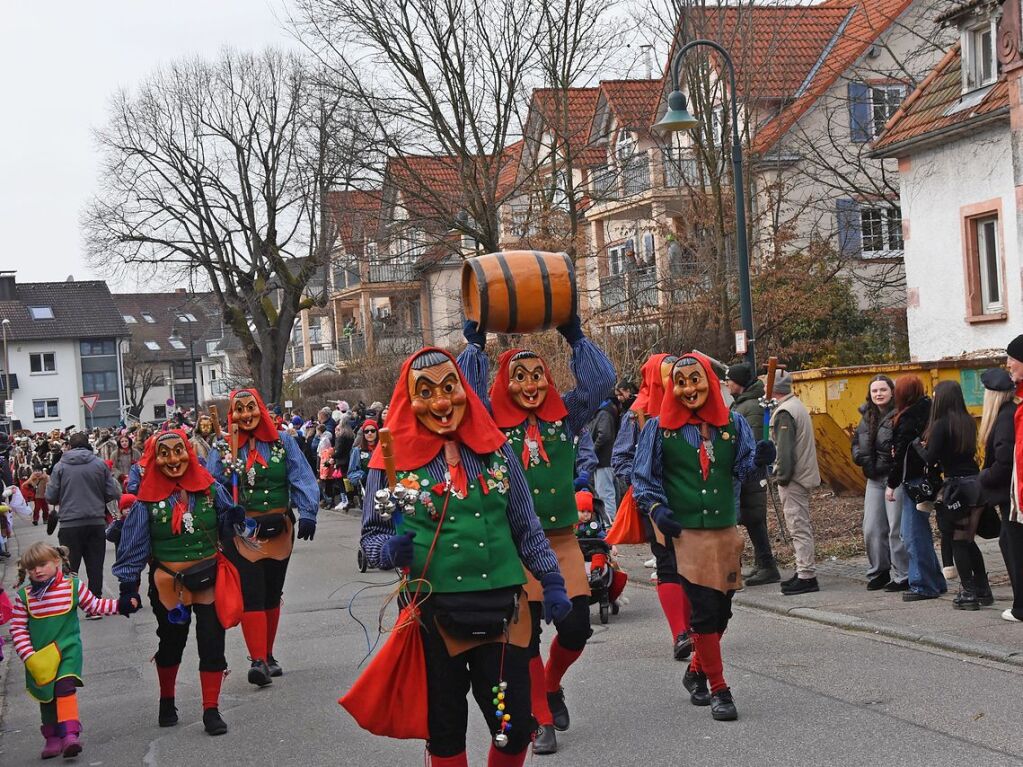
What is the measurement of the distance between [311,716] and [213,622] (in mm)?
846

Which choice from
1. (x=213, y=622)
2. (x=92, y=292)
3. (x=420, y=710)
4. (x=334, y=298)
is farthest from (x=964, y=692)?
(x=92, y=292)

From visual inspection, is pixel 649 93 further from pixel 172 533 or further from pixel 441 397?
pixel 441 397

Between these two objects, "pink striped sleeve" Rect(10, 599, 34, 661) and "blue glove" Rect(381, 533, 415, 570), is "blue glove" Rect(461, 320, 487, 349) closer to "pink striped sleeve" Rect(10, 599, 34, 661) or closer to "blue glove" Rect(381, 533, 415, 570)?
"blue glove" Rect(381, 533, 415, 570)

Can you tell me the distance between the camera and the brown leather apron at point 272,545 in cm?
886

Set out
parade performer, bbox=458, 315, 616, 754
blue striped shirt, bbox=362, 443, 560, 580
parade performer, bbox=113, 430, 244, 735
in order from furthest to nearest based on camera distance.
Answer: parade performer, bbox=113, 430, 244, 735 < parade performer, bbox=458, 315, 616, 754 < blue striped shirt, bbox=362, 443, 560, 580

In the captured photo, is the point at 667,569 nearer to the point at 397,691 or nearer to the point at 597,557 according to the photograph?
the point at 597,557

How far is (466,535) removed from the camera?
203 inches

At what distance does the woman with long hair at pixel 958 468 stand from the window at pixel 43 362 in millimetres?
79068

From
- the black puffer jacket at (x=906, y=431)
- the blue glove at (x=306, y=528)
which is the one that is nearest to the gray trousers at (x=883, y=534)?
the black puffer jacket at (x=906, y=431)

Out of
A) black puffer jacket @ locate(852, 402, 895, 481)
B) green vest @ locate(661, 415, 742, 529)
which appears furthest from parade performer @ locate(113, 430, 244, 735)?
black puffer jacket @ locate(852, 402, 895, 481)

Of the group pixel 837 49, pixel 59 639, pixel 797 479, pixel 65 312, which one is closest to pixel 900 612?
pixel 797 479

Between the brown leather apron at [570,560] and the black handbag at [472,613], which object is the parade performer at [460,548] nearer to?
the black handbag at [472,613]

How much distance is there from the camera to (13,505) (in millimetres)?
12289

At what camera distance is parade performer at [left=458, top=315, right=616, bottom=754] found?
22.7 feet
